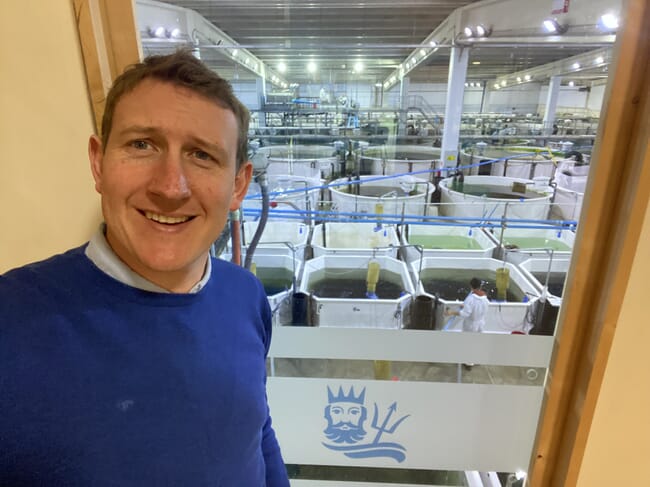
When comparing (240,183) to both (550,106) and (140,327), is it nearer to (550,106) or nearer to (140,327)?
(140,327)

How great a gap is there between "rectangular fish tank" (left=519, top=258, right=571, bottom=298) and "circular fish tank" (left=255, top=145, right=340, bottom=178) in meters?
3.19

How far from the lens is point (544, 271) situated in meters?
3.26

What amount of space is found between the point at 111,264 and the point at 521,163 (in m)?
7.63

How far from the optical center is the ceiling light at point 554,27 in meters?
3.12

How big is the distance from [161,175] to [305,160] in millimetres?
5498

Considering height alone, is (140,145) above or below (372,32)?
below

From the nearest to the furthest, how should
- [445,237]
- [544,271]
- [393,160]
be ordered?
[544,271]
[445,237]
[393,160]

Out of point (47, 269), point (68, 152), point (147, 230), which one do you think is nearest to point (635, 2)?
point (147, 230)

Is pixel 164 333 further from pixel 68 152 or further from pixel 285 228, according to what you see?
pixel 285 228

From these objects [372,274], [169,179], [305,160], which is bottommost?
[372,274]

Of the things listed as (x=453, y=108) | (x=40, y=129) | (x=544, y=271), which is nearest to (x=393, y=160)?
(x=453, y=108)

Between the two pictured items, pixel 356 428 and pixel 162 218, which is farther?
pixel 356 428

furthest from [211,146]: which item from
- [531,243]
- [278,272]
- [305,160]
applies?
[305,160]

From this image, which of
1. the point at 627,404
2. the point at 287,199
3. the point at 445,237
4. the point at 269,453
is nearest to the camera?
the point at 269,453
